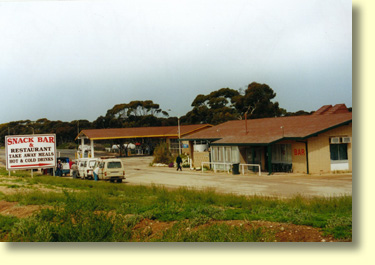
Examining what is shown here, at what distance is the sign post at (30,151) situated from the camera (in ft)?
45.0

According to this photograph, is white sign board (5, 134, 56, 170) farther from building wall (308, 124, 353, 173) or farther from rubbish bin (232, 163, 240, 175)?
building wall (308, 124, 353, 173)

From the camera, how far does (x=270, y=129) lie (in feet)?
92.9

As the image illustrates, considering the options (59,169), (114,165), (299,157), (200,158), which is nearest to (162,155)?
(200,158)

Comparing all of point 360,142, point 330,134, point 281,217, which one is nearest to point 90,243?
point 281,217

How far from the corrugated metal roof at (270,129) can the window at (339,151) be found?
1.22 meters

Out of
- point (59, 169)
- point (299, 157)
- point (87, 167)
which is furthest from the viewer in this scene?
point (299, 157)

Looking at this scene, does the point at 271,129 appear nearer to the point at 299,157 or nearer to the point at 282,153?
the point at 282,153

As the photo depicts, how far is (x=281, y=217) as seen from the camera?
1015 centimetres

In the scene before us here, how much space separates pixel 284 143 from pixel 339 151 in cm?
535

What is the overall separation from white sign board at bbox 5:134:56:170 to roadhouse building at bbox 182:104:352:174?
12.6m

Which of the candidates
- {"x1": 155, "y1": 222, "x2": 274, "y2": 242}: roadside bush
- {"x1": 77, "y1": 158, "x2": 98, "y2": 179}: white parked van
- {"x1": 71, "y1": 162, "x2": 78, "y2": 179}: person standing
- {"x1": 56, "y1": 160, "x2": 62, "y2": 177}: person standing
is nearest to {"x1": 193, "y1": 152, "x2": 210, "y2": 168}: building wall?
{"x1": 77, "y1": 158, "x2": 98, "y2": 179}: white parked van

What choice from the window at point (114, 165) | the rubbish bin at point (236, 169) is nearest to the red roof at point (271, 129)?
the rubbish bin at point (236, 169)

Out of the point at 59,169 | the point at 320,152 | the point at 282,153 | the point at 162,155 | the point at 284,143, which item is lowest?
the point at 59,169

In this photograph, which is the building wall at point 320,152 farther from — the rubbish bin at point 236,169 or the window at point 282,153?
the rubbish bin at point 236,169
